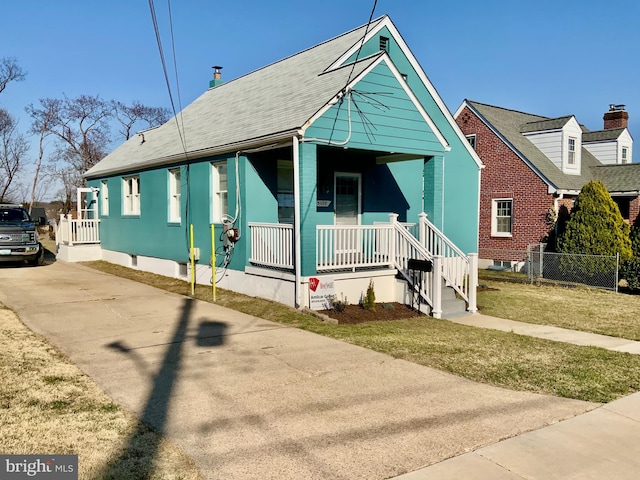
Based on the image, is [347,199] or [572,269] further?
[572,269]

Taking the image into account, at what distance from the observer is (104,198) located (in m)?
20.6

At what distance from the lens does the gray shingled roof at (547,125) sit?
21328mm

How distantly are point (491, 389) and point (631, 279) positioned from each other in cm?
1112

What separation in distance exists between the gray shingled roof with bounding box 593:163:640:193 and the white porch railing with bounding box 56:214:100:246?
2123 centimetres

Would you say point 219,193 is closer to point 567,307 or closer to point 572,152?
point 567,307

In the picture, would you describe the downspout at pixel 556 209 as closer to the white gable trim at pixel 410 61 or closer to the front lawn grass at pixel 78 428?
the white gable trim at pixel 410 61

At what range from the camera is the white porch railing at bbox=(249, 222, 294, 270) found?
10477 mm

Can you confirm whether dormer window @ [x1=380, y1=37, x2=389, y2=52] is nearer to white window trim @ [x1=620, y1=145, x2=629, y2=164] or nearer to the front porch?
the front porch

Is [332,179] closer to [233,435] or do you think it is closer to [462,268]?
[462,268]

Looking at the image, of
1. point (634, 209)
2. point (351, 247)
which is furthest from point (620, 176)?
point (351, 247)

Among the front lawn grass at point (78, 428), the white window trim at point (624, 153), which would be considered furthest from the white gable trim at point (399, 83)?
the white window trim at point (624, 153)

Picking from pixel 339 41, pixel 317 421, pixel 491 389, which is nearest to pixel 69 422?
pixel 317 421

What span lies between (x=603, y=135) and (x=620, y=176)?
194 inches

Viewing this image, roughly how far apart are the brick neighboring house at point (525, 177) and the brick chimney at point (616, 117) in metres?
4.92
